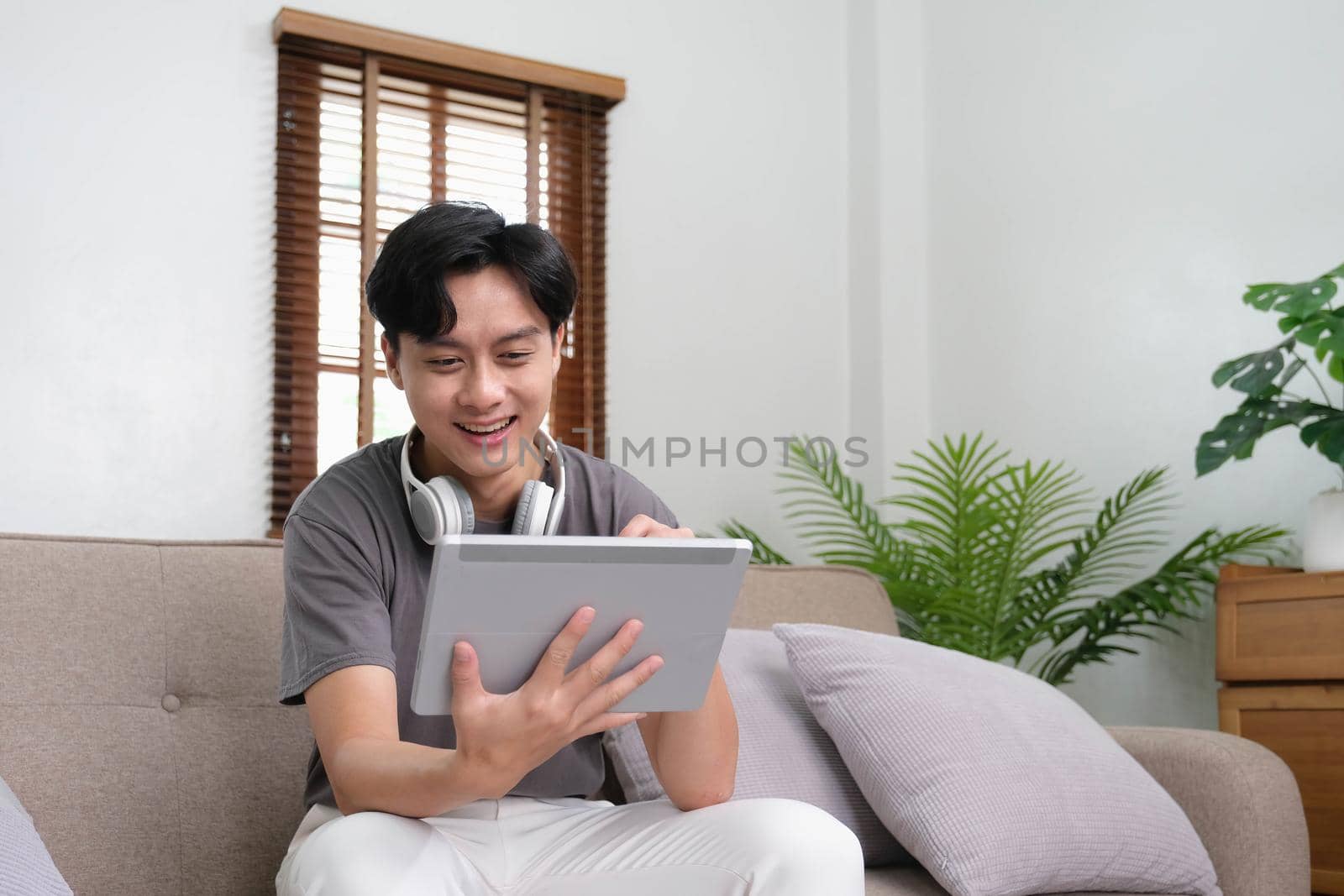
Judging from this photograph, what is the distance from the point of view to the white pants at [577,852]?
110 centimetres

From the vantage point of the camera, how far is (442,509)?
132cm

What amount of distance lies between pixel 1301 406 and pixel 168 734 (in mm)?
1995

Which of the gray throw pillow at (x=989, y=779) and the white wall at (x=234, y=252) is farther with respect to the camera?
the white wall at (x=234, y=252)

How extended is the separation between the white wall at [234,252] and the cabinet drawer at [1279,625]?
4.85ft

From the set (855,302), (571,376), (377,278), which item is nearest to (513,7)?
(571,376)

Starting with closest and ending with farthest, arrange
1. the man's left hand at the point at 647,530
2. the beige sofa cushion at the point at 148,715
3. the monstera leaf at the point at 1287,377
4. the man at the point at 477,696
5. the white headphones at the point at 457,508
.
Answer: the man at the point at 477,696
the man's left hand at the point at 647,530
the white headphones at the point at 457,508
the beige sofa cushion at the point at 148,715
the monstera leaf at the point at 1287,377

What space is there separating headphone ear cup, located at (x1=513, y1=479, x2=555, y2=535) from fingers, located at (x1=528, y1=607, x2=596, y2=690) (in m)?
0.28

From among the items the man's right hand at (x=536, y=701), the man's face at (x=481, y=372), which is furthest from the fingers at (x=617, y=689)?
the man's face at (x=481, y=372)

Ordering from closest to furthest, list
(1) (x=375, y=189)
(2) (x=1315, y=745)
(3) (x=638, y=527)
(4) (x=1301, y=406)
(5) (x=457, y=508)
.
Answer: (3) (x=638, y=527) → (5) (x=457, y=508) → (2) (x=1315, y=745) → (4) (x=1301, y=406) → (1) (x=375, y=189)

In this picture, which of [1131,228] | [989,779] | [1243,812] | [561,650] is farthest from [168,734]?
[1131,228]

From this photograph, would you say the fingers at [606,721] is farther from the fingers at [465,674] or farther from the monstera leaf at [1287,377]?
the monstera leaf at [1287,377]

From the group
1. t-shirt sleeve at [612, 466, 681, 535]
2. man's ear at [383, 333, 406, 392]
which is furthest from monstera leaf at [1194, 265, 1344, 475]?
man's ear at [383, 333, 406, 392]

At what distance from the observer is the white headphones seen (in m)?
1.32

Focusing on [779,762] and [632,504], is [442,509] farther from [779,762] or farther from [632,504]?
[779,762]
